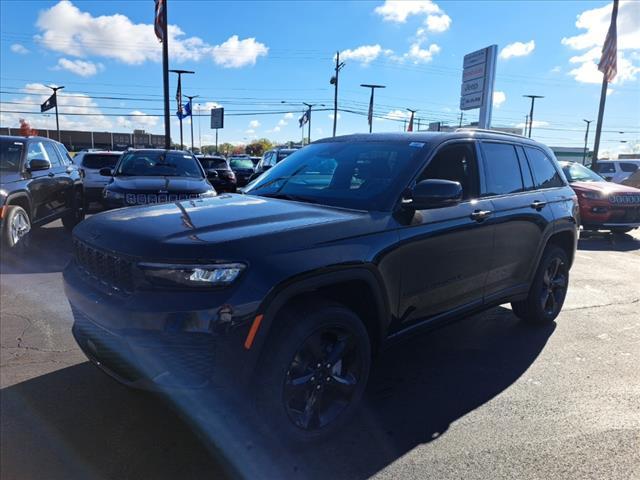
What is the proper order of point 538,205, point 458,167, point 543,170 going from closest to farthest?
1. point 458,167
2. point 538,205
3. point 543,170

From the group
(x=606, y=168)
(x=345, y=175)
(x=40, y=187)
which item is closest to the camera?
(x=345, y=175)

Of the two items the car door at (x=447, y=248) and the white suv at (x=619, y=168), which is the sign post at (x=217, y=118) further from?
the car door at (x=447, y=248)

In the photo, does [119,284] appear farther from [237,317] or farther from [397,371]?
[397,371]

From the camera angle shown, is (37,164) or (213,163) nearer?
(37,164)

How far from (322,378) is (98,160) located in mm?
12212

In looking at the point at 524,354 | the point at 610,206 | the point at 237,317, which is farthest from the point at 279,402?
the point at 610,206

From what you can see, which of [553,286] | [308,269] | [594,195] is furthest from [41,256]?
[594,195]

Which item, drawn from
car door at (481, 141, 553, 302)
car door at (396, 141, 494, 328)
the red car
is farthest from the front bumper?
the red car

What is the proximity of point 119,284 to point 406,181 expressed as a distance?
1907 millimetres

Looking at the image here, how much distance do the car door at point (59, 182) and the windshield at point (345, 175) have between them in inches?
221

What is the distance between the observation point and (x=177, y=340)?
7.59 ft

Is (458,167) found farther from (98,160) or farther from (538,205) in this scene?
(98,160)

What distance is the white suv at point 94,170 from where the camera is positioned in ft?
39.2

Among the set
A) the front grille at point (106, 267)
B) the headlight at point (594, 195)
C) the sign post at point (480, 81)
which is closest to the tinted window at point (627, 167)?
the sign post at point (480, 81)
